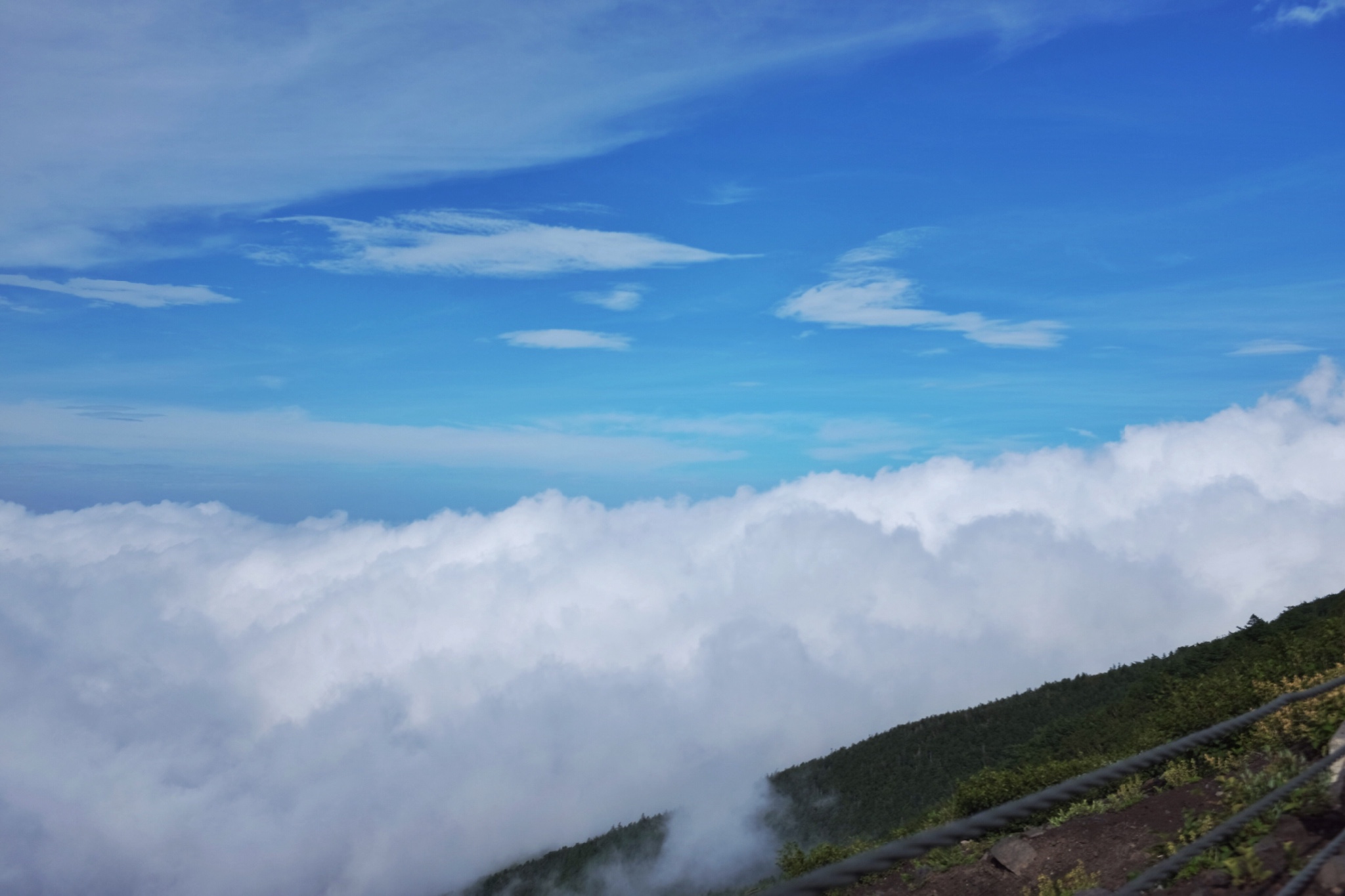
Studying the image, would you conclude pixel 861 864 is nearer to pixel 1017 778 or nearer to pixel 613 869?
pixel 1017 778

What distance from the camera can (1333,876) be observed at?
6.09m

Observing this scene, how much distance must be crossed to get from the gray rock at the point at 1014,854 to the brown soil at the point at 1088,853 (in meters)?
0.06

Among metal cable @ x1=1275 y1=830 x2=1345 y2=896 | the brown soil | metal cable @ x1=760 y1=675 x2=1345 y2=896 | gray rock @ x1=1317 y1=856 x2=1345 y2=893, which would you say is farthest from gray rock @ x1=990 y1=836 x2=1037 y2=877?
metal cable @ x1=760 y1=675 x2=1345 y2=896

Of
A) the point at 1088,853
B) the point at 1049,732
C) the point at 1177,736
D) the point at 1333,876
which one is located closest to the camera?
the point at 1333,876

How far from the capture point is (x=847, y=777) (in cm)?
11456

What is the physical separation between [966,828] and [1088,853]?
11653 mm

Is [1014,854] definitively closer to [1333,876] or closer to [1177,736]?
[1177,736]

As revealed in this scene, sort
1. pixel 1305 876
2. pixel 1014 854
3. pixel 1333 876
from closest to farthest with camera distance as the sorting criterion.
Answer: pixel 1305 876, pixel 1333 876, pixel 1014 854

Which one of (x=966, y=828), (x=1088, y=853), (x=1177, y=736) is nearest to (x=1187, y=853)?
(x=966, y=828)

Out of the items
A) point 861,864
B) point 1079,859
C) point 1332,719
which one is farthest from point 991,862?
point 861,864

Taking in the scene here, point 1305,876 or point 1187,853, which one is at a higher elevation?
point 1187,853

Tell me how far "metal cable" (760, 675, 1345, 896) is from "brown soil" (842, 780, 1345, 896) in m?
7.98

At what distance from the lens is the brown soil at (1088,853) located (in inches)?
463

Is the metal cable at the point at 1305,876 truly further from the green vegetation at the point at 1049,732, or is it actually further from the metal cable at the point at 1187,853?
the green vegetation at the point at 1049,732
